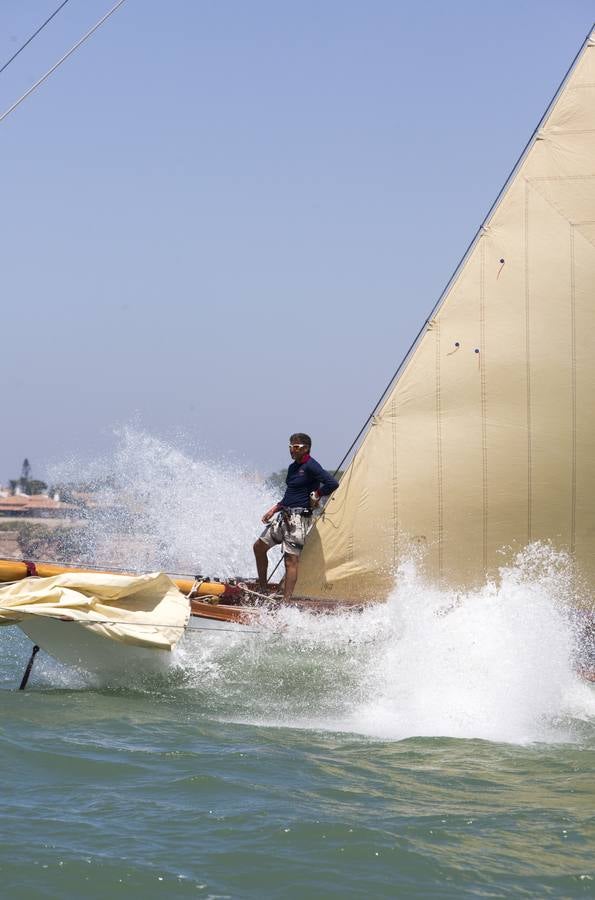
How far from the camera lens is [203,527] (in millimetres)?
18750

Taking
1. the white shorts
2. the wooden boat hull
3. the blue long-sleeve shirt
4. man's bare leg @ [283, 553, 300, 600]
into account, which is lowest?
the wooden boat hull

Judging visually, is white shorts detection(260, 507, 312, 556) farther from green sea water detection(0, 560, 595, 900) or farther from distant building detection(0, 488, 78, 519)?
distant building detection(0, 488, 78, 519)

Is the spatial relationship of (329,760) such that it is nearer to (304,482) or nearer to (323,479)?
(323,479)

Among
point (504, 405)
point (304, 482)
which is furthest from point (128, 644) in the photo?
point (504, 405)

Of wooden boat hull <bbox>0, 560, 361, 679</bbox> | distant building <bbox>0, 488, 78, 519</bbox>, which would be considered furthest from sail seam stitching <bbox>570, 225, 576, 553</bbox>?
distant building <bbox>0, 488, 78, 519</bbox>

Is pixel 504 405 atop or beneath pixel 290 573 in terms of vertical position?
atop

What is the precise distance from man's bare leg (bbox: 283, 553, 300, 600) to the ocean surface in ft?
1.49

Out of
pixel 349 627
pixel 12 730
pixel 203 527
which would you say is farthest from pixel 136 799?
pixel 203 527

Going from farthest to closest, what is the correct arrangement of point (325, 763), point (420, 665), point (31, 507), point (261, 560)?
point (31, 507) → point (261, 560) → point (420, 665) → point (325, 763)

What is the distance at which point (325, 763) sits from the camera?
26.7 ft

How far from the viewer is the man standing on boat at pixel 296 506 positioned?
1154 cm

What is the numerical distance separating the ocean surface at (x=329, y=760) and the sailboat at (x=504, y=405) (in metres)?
0.35

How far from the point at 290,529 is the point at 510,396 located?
250 cm

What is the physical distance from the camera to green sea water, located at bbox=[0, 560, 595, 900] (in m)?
5.99
